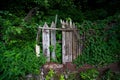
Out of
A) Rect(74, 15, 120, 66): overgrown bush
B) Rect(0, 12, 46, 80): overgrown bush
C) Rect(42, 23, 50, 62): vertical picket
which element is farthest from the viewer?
Rect(74, 15, 120, 66): overgrown bush

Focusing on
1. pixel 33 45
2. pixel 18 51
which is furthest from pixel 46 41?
pixel 18 51

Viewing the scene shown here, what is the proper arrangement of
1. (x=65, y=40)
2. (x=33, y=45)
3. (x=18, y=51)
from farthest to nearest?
(x=65, y=40) < (x=33, y=45) < (x=18, y=51)

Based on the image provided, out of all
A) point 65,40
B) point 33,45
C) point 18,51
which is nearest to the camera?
point 18,51

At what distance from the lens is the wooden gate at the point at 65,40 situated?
713 cm

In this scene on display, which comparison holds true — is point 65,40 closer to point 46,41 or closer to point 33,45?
point 46,41

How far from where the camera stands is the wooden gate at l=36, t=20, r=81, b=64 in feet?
23.4

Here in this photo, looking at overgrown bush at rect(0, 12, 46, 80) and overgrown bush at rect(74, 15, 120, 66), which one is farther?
overgrown bush at rect(74, 15, 120, 66)

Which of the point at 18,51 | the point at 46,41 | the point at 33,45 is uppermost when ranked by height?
the point at 46,41

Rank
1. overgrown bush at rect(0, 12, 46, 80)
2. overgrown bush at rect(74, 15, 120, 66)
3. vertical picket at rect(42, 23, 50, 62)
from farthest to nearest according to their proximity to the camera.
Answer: overgrown bush at rect(74, 15, 120, 66)
vertical picket at rect(42, 23, 50, 62)
overgrown bush at rect(0, 12, 46, 80)

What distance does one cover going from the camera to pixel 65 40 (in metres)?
7.31

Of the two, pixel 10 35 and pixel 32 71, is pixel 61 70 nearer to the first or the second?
pixel 32 71

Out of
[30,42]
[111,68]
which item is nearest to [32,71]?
[30,42]

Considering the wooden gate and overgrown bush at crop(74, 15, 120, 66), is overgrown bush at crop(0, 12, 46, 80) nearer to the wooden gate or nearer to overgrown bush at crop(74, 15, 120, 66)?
the wooden gate

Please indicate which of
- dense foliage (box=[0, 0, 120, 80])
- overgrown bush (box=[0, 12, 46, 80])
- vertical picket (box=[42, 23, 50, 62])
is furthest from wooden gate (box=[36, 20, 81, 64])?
overgrown bush (box=[0, 12, 46, 80])
